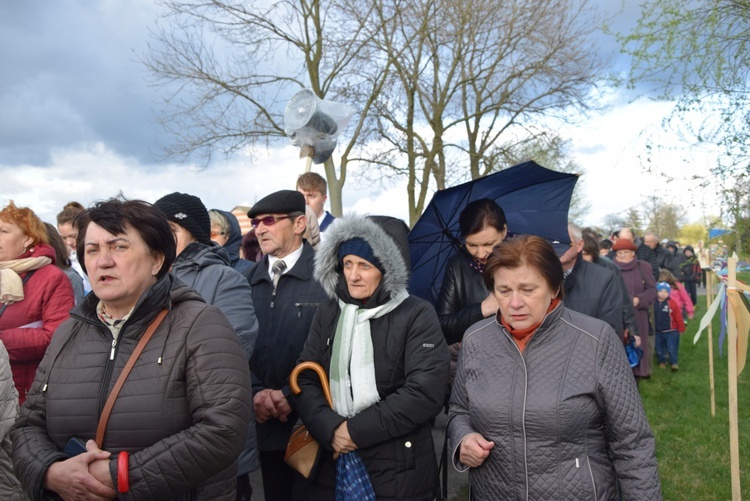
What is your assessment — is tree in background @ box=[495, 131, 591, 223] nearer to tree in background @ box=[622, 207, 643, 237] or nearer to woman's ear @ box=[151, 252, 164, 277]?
tree in background @ box=[622, 207, 643, 237]

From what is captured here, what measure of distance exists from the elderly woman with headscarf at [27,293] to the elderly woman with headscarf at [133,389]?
1.54 meters

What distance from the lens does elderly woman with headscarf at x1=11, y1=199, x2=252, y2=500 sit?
213 centimetres

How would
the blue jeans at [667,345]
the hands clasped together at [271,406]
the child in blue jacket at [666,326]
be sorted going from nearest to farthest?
the hands clasped together at [271,406]
the child in blue jacket at [666,326]
the blue jeans at [667,345]

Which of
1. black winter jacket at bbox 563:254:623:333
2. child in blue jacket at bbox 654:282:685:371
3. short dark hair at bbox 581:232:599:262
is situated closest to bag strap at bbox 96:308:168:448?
black winter jacket at bbox 563:254:623:333

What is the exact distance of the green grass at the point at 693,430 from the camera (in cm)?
536

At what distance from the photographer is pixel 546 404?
8.19ft

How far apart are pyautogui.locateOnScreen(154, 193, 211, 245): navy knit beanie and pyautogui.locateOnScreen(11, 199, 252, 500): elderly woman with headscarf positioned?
39.8 inches

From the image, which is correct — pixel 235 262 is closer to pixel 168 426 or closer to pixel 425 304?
pixel 425 304

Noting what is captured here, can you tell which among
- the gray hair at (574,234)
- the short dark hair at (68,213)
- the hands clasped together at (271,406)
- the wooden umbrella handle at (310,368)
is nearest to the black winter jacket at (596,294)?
the gray hair at (574,234)

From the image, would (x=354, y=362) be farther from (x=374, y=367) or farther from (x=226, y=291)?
(x=226, y=291)

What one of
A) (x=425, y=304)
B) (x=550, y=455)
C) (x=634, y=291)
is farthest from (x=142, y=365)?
(x=634, y=291)

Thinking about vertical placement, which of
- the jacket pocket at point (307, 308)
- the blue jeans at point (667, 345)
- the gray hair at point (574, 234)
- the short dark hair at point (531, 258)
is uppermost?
the gray hair at point (574, 234)

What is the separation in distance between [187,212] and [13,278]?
1.31m

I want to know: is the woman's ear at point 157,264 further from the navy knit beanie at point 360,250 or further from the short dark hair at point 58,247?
the short dark hair at point 58,247
